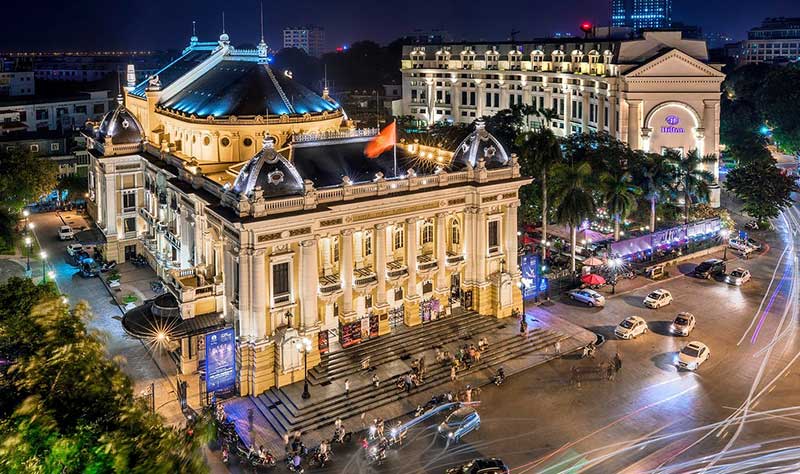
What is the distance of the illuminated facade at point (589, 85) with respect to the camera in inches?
3782

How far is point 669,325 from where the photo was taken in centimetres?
5753

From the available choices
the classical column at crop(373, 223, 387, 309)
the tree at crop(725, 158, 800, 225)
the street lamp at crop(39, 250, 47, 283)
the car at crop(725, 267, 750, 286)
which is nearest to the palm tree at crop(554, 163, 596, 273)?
the car at crop(725, 267, 750, 286)

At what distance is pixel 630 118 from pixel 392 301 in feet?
189

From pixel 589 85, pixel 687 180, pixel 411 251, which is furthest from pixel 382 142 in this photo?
pixel 589 85

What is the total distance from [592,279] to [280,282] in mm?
29675

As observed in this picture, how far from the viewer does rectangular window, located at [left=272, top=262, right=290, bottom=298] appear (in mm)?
45844

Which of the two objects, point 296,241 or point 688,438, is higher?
point 296,241

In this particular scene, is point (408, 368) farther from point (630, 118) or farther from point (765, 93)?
point (765, 93)

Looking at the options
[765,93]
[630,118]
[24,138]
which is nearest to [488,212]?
[630,118]

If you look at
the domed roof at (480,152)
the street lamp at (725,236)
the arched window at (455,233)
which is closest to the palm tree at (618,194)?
the street lamp at (725,236)

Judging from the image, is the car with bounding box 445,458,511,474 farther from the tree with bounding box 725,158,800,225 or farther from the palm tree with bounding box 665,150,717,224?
the tree with bounding box 725,158,800,225

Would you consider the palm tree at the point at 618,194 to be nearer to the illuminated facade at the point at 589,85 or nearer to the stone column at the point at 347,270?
the illuminated facade at the point at 589,85

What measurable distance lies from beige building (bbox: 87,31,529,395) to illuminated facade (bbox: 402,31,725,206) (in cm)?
4565

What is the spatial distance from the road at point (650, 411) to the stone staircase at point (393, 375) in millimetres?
2834
